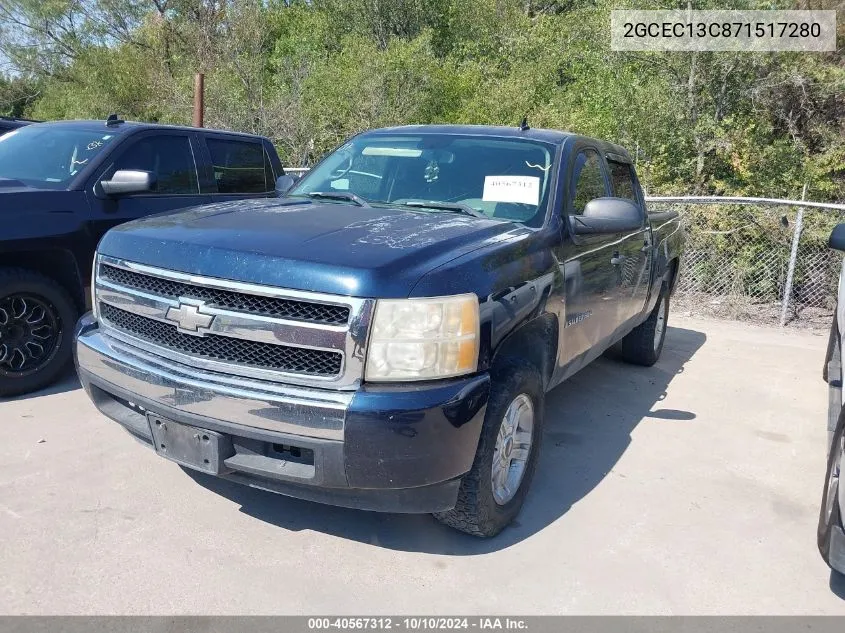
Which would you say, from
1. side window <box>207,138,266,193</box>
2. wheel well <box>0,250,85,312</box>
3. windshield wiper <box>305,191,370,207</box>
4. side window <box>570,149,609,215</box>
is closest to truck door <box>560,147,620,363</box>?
side window <box>570,149,609,215</box>

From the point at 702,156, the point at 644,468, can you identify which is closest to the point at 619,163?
the point at 644,468

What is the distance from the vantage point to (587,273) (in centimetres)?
402

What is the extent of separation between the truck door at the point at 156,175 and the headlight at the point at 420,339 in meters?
3.19

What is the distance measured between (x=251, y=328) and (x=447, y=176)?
1.71m

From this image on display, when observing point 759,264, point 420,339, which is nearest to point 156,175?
point 420,339

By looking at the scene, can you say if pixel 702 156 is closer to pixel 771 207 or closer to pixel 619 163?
pixel 771 207

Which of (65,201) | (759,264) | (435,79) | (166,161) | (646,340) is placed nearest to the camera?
(65,201)

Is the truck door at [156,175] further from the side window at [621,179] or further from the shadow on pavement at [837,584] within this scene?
the shadow on pavement at [837,584]

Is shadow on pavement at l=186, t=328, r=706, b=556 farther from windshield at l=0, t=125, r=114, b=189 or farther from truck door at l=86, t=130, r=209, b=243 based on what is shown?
windshield at l=0, t=125, r=114, b=189

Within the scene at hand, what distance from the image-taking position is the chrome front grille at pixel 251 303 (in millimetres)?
2625

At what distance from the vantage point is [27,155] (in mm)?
5379

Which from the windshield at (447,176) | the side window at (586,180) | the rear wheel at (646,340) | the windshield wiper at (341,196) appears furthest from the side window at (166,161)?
the rear wheel at (646,340)

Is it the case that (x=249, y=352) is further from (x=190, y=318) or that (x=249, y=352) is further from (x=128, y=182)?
(x=128, y=182)
